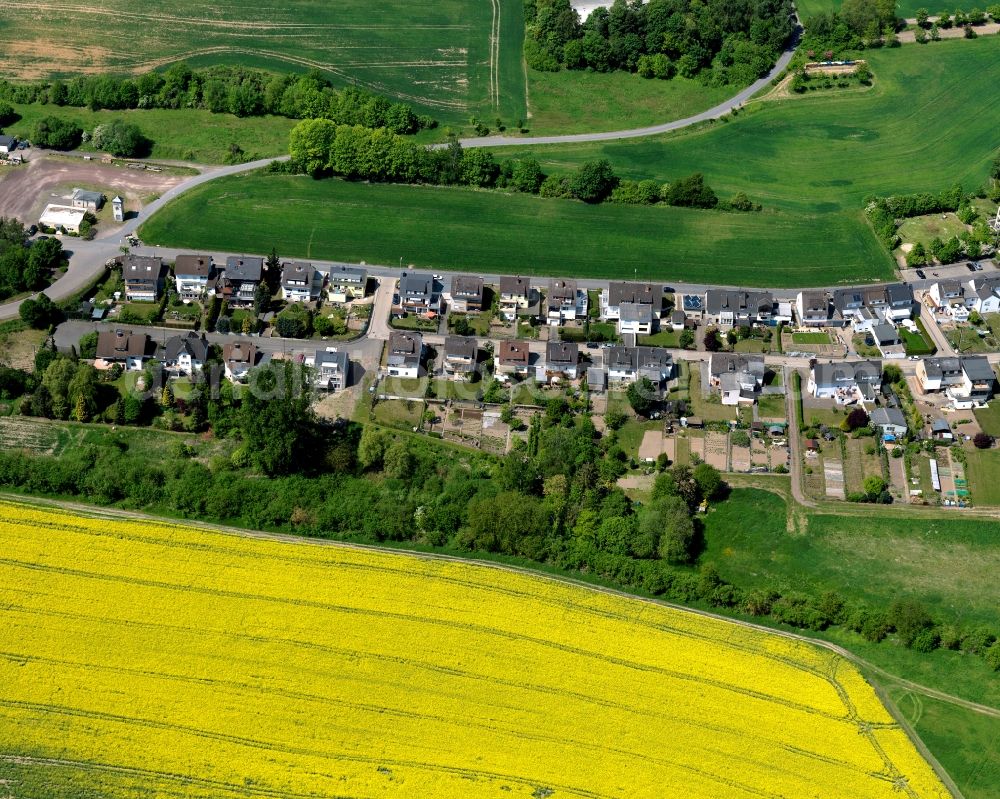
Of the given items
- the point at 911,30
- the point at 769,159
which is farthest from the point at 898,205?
the point at 911,30

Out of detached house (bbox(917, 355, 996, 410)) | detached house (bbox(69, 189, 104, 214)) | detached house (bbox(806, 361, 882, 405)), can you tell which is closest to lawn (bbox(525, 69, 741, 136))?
detached house (bbox(806, 361, 882, 405))

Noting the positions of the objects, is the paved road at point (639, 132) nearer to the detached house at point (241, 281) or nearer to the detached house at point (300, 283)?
the detached house at point (300, 283)

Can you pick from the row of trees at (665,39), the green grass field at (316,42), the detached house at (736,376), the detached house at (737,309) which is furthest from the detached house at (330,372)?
the row of trees at (665,39)

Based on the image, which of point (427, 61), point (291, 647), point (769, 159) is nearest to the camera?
point (291, 647)

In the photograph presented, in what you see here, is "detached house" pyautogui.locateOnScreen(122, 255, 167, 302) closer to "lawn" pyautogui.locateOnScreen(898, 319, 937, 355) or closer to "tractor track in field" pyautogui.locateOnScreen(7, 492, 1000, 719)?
"tractor track in field" pyautogui.locateOnScreen(7, 492, 1000, 719)

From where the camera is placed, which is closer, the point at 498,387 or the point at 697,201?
the point at 498,387

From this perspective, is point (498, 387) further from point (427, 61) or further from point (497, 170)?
point (427, 61)

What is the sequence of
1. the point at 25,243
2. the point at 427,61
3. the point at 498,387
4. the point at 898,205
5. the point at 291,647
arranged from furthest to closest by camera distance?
the point at 427,61 → the point at 898,205 → the point at 25,243 → the point at 498,387 → the point at 291,647
